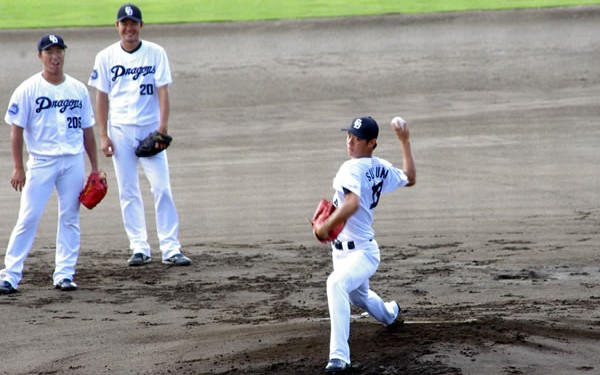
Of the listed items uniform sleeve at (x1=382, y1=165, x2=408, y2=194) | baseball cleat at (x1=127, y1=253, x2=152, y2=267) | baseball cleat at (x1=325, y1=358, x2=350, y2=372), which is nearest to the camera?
baseball cleat at (x1=325, y1=358, x2=350, y2=372)

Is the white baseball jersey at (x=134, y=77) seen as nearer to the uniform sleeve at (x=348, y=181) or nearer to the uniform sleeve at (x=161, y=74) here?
the uniform sleeve at (x=161, y=74)

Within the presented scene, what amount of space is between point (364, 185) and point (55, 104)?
3145 millimetres

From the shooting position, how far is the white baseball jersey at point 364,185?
653cm

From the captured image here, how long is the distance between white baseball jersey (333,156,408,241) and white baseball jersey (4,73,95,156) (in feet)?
9.50

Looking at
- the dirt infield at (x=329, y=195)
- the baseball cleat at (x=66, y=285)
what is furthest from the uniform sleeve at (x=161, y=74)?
→ the baseball cleat at (x=66, y=285)

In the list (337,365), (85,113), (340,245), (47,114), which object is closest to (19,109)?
(47,114)

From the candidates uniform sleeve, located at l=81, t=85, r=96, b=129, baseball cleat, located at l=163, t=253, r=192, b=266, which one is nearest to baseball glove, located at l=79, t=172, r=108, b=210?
uniform sleeve, located at l=81, t=85, r=96, b=129

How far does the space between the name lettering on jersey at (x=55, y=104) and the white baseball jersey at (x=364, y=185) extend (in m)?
2.92

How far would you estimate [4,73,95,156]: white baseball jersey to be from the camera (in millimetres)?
8648

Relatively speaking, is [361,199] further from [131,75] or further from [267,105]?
[267,105]

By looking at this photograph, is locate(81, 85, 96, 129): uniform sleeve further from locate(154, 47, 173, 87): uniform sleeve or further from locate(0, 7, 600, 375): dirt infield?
locate(0, 7, 600, 375): dirt infield

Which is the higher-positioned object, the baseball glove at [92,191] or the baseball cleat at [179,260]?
the baseball glove at [92,191]

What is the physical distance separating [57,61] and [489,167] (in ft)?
20.5

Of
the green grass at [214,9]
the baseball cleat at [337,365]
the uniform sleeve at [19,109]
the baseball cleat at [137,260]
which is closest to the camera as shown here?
the baseball cleat at [337,365]
